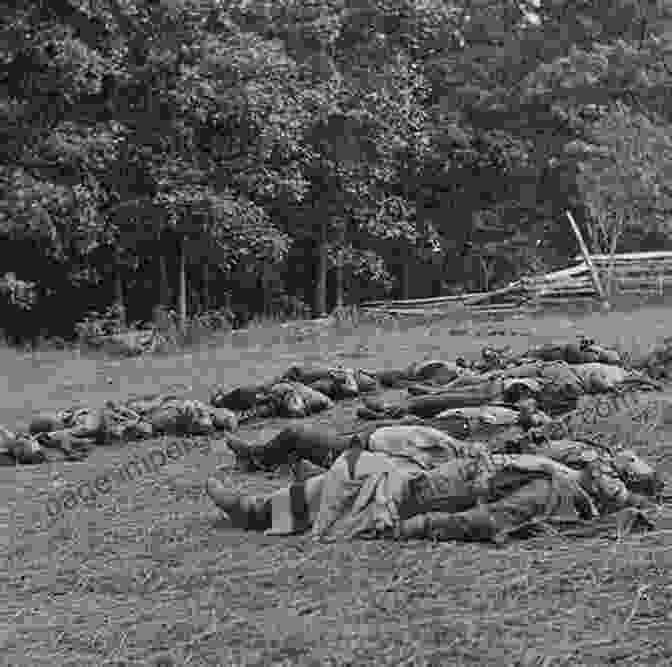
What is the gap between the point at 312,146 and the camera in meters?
22.7

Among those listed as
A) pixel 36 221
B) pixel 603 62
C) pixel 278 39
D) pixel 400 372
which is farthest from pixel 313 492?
pixel 603 62

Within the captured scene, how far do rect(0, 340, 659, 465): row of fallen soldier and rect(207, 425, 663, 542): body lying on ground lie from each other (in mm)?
1809

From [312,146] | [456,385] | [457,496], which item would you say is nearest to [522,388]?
[456,385]

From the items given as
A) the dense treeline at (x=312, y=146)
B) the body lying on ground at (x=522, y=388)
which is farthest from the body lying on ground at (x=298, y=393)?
the dense treeline at (x=312, y=146)

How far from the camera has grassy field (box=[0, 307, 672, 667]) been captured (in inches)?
142

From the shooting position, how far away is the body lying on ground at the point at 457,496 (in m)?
4.93

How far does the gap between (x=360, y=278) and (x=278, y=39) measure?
682cm

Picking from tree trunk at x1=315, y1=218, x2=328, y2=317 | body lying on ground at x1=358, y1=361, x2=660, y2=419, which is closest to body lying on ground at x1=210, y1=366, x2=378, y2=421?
body lying on ground at x1=358, y1=361, x2=660, y2=419

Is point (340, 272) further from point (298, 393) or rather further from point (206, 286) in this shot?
point (298, 393)

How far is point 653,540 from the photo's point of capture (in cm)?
460

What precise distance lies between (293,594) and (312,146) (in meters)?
18.9

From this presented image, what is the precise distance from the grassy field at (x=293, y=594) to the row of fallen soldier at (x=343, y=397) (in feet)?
4.44

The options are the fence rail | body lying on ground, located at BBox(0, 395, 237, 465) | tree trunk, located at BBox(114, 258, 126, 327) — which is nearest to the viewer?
body lying on ground, located at BBox(0, 395, 237, 465)

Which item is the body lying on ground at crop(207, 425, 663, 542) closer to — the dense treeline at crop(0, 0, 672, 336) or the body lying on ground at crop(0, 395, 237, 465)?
the body lying on ground at crop(0, 395, 237, 465)
